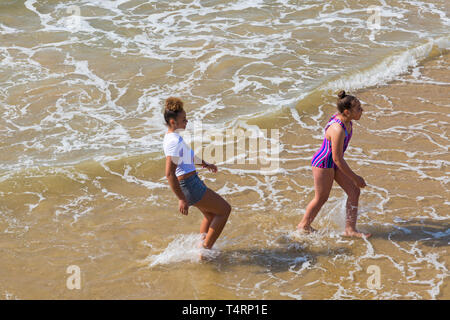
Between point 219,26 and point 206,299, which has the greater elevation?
point 219,26

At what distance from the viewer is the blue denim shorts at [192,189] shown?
5633 mm

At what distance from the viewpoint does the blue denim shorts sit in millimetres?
5633

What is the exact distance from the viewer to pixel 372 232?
6793mm

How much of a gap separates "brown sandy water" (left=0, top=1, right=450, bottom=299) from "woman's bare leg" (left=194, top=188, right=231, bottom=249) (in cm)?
32

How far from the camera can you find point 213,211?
593cm

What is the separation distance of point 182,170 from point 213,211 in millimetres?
631

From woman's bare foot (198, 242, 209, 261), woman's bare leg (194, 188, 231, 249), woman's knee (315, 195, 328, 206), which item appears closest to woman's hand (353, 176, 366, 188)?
woman's knee (315, 195, 328, 206)

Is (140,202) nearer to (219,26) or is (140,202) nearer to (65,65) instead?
(65,65)

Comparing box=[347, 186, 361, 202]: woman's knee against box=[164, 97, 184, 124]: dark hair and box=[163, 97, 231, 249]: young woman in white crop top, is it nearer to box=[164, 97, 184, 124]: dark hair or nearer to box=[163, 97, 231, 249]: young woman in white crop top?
box=[163, 97, 231, 249]: young woman in white crop top

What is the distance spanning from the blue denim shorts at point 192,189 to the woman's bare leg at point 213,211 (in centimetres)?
7

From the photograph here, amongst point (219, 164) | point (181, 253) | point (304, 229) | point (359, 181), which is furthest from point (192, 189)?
point (219, 164)

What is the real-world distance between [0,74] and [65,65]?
1302mm

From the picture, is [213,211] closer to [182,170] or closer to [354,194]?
[182,170]
